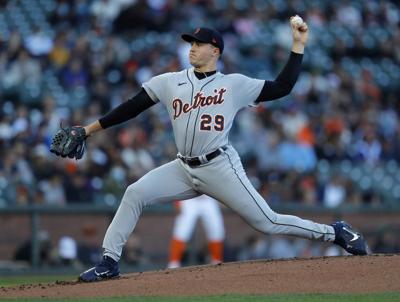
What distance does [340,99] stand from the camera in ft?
55.5

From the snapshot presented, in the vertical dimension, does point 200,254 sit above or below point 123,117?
below

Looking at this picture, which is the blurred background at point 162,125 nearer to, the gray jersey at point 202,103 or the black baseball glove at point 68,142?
the black baseball glove at point 68,142

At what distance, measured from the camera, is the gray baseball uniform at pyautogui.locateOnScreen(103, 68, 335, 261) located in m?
7.17

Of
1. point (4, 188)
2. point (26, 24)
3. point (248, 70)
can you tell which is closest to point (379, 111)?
point (248, 70)

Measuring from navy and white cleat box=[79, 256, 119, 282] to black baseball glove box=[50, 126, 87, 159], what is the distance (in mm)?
807

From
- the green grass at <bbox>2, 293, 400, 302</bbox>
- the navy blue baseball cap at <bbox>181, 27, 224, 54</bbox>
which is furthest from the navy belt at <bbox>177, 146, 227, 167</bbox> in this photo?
the green grass at <bbox>2, 293, 400, 302</bbox>

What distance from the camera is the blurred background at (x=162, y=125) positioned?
13000 mm

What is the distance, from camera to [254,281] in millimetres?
7125

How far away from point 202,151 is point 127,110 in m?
0.63

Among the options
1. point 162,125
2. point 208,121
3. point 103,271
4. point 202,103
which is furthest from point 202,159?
point 162,125

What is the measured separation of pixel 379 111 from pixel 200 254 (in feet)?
16.9

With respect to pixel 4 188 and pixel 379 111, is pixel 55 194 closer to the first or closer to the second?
pixel 4 188

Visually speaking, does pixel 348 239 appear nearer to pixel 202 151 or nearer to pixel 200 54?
pixel 202 151

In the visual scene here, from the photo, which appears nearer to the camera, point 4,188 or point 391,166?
point 4,188
